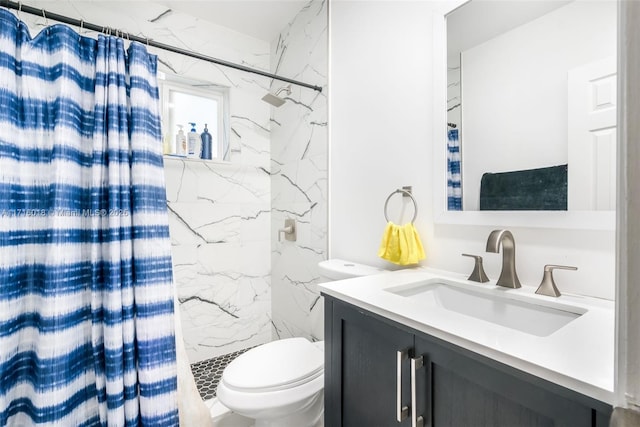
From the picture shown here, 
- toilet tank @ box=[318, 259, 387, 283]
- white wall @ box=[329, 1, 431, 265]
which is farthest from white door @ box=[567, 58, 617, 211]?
toilet tank @ box=[318, 259, 387, 283]

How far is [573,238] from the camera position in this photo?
2.95ft

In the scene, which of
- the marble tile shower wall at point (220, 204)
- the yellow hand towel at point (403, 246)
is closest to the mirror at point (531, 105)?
the yellow hand towel at point (403, 246)

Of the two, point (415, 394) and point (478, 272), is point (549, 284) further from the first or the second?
point (415, 394)

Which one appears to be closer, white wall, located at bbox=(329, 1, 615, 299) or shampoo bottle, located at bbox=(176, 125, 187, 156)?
white wall, located at bbox=(329, 1, 615, 299)

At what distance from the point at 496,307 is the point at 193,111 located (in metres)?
2.24

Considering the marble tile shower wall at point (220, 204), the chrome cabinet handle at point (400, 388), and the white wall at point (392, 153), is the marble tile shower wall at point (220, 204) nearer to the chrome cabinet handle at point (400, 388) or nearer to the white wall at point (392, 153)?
the white wall at point (392, 153)

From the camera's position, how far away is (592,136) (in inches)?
33.7

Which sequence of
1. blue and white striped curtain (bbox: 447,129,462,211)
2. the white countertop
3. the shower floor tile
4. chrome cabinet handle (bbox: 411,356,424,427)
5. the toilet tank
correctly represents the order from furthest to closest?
the shower floor tile, the toilet tank, blue and white striped curtain (bbox: 447,129,462,211), chrome cabinet handle (bbox: 411,356,424,427), the white countertop

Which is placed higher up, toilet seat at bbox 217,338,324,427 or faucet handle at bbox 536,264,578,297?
faucet handle at bbox 536,264,578,297

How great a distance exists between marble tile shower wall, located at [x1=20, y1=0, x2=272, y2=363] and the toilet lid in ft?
2.74

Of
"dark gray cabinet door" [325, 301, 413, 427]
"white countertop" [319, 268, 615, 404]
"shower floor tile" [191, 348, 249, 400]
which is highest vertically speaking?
"white countertop" [319, 268, 615, 404]

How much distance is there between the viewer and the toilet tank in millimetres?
1426

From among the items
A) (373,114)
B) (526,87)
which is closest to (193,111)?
(373,114)

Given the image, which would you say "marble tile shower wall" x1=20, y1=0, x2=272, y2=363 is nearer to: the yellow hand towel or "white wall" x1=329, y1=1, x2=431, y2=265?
"white wall" x1=329, y1=1, x2=431, y2=265
